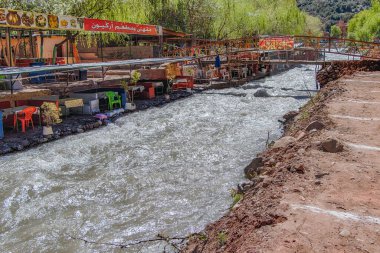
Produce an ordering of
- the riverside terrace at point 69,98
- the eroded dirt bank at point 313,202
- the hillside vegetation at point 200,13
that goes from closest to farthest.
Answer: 1. the eroded dirt bank at point 313,202
2. the riverside terrace at point 69,98
3. the hillside vegetation at point 200,13

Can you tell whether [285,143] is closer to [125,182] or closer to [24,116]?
[125,182]

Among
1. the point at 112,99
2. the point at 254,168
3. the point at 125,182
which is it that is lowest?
the point at 125,182

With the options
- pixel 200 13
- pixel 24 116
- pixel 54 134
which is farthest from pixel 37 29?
pixel 200 13

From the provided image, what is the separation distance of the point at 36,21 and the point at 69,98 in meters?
3.68

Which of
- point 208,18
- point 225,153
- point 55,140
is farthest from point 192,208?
point 208,18

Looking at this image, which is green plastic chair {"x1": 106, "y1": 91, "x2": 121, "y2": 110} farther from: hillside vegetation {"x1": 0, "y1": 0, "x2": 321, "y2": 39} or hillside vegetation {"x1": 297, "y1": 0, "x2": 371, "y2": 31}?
hillside vegetation {"x1": 297, "y1": 0, "x2": 371, "y2": 31}

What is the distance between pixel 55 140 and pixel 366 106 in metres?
10.7

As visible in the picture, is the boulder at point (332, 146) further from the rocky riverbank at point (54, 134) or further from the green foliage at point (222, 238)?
the rocky riverbank at point (54, 134)

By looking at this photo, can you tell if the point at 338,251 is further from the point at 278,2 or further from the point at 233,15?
the point at 278,2

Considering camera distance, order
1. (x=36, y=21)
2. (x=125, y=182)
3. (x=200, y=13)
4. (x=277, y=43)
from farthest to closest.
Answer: (x=200, y=13)
(x=277, y=43)
(x=36, y=21)
(x=125, y=182)

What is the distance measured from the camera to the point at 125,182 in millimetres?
10914

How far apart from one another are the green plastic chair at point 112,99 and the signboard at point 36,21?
3.76 metres

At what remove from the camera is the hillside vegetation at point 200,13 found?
93.5 ft

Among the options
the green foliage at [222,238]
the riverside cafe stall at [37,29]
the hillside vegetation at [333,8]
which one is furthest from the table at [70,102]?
the hillside vegetation at [333,8]
